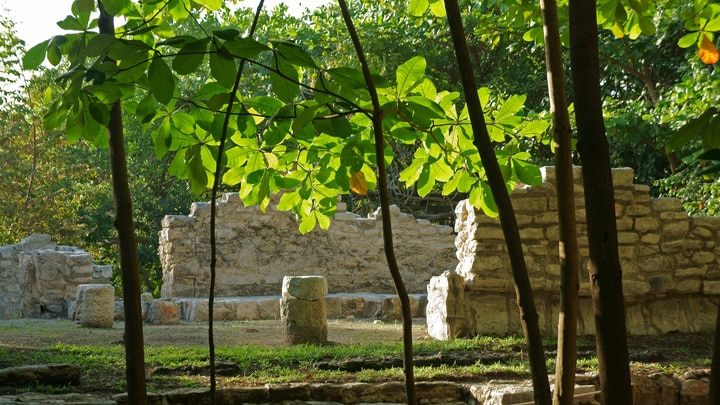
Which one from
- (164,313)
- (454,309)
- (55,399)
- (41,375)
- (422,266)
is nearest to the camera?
(55,399)

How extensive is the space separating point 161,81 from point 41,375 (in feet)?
13.3

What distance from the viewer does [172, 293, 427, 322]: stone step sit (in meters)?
12.4

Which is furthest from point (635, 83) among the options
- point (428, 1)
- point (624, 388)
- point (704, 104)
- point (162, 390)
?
point (624, 388)

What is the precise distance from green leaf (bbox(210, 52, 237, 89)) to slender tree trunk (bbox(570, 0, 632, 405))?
72 cm

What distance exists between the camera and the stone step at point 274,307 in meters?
12.4

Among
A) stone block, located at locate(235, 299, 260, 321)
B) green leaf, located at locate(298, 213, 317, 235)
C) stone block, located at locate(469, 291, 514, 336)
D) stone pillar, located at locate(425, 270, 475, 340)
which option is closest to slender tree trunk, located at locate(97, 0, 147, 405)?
green leaf, located at locate(298, 213, 317, 235)

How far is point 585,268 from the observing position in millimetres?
8320

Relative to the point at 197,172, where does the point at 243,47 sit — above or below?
above

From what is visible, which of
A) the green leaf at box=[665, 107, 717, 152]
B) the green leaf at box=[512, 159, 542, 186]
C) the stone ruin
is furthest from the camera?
the stone ruin

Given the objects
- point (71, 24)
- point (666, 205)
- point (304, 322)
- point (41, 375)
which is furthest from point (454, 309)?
point (71, 24)

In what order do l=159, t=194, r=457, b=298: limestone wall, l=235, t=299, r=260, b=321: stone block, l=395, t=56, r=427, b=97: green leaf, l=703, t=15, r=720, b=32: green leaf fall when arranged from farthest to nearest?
l=159, t=194, r=457, b=298: limestone wall → l=235, t=299, r=260, b=321: stone block → l=703, t=15, r=720, b=32: green leaf → l=395, t=56, r=427, b=97: green leaf

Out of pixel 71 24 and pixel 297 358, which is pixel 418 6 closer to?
pixel 71 24

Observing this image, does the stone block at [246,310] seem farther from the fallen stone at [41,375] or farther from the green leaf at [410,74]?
the green leaf at [410,74]

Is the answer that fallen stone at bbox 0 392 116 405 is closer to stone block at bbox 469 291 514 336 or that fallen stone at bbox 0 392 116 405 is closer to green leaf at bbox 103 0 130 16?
green leaf at bbox 103 0 130 16
